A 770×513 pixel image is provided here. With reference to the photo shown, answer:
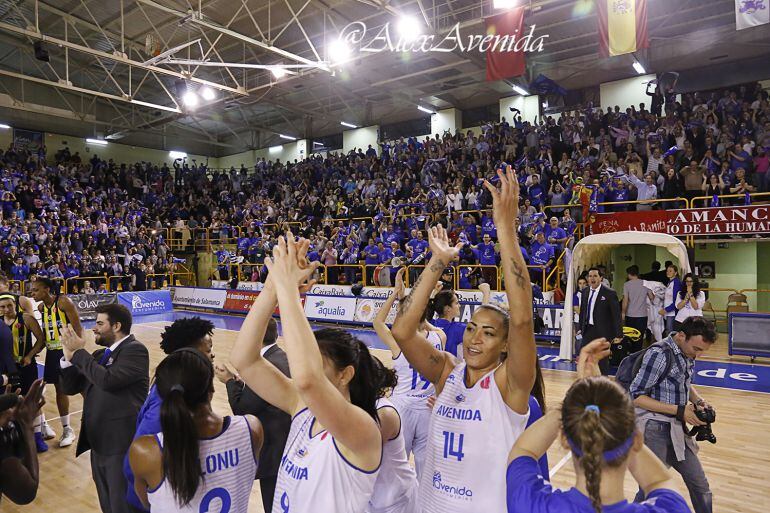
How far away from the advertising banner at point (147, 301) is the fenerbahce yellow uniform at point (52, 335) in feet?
43.2

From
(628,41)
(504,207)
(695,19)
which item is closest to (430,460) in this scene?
(504,207)

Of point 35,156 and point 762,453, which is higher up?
point 35,156

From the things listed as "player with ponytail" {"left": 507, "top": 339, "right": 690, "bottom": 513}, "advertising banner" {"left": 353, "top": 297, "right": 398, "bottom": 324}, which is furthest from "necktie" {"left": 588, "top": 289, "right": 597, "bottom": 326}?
"advertising banner" {"left": 353, "top": 297, "right": 398, "bottom": 324}

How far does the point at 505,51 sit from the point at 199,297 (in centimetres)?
1446

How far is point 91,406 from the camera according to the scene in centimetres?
329

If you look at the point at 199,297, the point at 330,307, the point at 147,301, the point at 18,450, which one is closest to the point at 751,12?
the point at 330,307

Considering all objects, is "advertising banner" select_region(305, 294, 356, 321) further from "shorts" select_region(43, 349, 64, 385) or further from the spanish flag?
"shorts" select_region(43, 349, 64, 385)

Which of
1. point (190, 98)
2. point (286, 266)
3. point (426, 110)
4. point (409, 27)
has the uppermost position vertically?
point (426, 110)

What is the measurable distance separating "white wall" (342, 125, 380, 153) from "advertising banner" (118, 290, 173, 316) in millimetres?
13598

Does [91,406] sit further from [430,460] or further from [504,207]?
[504,207]

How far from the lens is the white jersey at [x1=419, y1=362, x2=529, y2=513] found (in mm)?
2127

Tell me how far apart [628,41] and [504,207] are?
36.7ft

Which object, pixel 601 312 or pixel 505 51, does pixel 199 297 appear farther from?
pixel 601 312

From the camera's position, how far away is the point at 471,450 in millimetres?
2174
